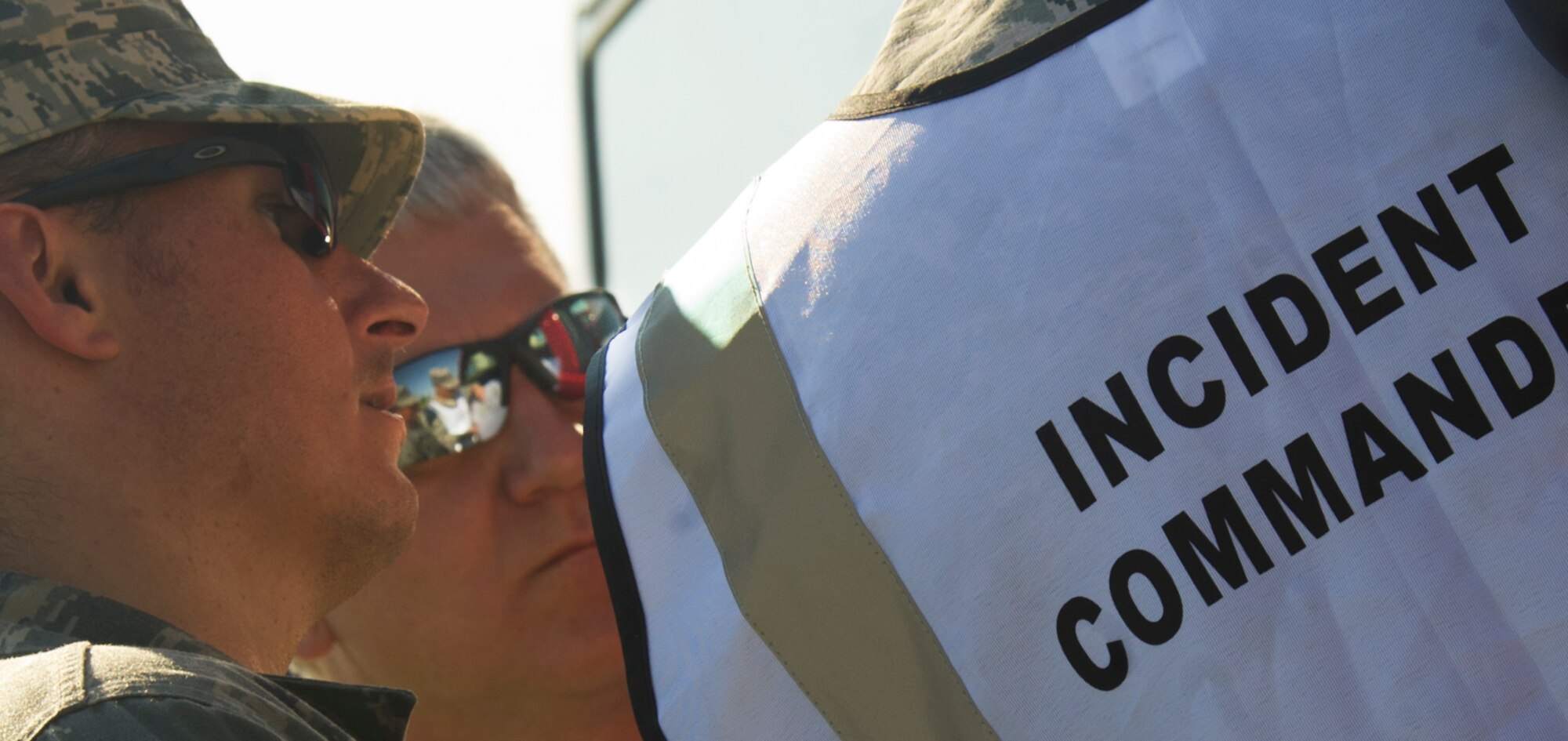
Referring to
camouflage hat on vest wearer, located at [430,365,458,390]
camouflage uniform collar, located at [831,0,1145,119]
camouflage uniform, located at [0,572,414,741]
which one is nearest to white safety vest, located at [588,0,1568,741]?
camouflage uniform collar, located at [831,0,1145,119]

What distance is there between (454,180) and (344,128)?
0.56 m

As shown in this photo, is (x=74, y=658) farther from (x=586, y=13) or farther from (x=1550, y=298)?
(x=586, y=13)

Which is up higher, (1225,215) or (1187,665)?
(1225,215)

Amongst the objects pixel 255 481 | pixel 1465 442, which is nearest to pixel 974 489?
pixel 1465 442

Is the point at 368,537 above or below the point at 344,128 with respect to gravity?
below

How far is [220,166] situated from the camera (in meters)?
1.69

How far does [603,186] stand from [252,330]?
2800 millimetres

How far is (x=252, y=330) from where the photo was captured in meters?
1.64

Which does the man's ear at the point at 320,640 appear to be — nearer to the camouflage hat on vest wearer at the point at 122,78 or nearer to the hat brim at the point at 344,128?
the hat brim at the point at 344,128

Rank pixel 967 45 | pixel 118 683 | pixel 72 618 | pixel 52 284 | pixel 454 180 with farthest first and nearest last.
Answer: pixel 454 180, pixel 52 284, pixel 72 618, pixel 967 45, pixel 118 683

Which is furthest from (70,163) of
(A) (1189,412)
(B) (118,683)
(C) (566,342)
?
(A) (1189,412)

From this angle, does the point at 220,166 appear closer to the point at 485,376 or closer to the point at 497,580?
the point at 485,376

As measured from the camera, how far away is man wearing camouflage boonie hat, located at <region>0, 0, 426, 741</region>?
1.42m

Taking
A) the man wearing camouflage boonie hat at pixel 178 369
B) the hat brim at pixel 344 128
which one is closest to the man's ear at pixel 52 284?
the man wearing camouflage boonie hat at pixel 178 369
